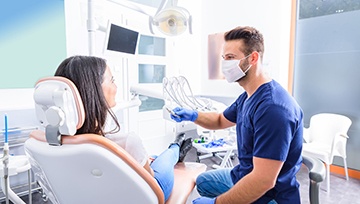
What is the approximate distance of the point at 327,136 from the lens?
2.78m

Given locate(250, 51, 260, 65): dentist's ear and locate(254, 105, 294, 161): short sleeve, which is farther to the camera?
locate(250, 51, 260, 65): dentist's ear

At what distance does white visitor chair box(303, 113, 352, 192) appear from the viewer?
2438mm

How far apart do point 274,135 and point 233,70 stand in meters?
0.43

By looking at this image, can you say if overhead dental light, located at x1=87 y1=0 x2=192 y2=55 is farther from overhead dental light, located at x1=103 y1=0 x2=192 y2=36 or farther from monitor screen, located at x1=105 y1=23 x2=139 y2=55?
monitor screen, located at x1=105 y1=23 x2=139 y2=55

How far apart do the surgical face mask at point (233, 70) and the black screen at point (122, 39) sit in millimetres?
882

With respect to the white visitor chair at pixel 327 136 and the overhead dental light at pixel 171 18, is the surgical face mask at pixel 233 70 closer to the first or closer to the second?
the overhead dental light at pixel 171 18

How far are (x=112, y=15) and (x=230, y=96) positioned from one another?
7.07 feet

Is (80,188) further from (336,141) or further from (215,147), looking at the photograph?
(336,141)

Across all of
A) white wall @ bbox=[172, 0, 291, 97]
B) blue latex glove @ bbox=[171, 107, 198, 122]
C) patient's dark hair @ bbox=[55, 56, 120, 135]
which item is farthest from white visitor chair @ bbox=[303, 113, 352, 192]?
patient's dark hair @ bbox=[55, 56, 120, 135]

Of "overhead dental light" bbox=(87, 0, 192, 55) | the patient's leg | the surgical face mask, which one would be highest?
"overhead dental light" bbox=(87, 0, 192, 55)

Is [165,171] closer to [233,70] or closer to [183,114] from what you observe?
[183,114]

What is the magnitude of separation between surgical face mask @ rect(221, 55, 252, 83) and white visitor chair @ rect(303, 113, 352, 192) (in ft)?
5.37

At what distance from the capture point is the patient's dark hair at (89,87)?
0.92m

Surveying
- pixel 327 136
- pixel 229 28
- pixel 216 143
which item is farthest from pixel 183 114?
pixel 229 28
